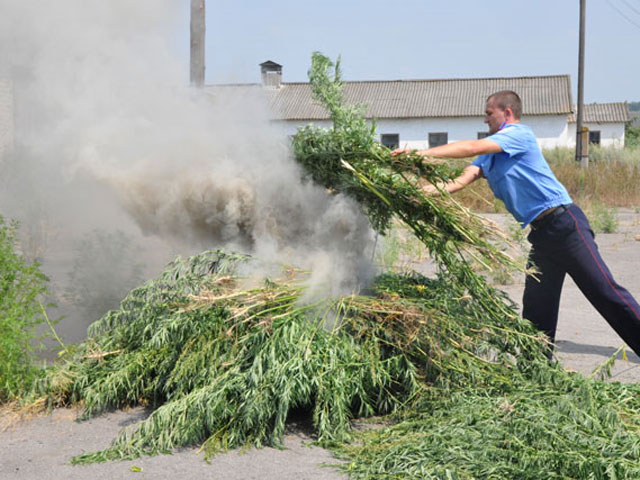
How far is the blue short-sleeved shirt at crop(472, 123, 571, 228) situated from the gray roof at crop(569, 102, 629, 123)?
42581 mm

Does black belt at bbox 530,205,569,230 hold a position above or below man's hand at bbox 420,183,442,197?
below

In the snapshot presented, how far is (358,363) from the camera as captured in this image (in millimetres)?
3916

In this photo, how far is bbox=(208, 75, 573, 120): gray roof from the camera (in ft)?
125

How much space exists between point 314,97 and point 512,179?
5.16 feet

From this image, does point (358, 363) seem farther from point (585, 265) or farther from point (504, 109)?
point (504, 109)

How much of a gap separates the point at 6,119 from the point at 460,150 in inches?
230

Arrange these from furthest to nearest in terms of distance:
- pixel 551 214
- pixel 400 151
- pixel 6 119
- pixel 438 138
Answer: pixel 438 138, pixel 6 119, pixel 551 214, pixel 400 151

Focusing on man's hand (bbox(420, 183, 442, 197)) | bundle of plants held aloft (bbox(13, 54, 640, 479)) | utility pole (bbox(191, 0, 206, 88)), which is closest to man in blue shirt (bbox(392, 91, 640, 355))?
man's hand (bbox(420, 183, 442, 197))

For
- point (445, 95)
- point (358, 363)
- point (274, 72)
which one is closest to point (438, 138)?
point (445, 95)

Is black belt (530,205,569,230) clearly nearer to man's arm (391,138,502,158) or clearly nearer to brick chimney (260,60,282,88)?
Answer: man's arm (391,138,502,158)

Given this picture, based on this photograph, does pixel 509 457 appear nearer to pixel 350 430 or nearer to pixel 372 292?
pixel 350 430

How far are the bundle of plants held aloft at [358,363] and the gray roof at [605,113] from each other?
43386mm

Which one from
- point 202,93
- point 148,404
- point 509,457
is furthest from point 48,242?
point 509,457

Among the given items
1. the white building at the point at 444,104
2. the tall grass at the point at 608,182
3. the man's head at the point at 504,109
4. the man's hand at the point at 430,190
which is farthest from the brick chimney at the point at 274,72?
the man's hand at the point at 430,190
